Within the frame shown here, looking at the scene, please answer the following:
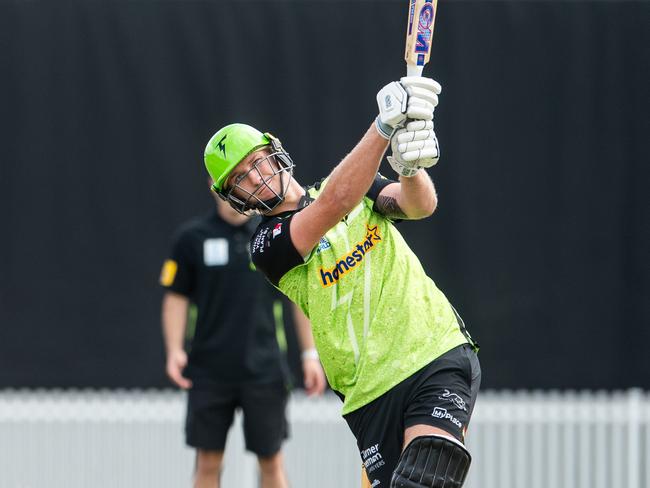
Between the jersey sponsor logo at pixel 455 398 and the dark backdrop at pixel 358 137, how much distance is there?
3.69m

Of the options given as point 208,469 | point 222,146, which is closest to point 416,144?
point 222,146

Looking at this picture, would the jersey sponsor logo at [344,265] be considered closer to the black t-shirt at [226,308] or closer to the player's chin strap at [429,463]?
the player's chin strap at [429,463]

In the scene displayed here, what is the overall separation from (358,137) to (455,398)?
3.91 meters

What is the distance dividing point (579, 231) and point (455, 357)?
12.7 ft

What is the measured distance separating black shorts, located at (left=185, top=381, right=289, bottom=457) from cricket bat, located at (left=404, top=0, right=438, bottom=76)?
2953mm

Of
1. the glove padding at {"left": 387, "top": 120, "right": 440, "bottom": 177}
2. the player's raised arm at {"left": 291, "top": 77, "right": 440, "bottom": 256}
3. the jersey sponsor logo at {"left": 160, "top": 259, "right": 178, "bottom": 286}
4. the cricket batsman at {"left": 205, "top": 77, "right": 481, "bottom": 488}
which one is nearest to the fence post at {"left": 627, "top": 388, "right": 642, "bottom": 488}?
the jersey sponsor logo at {"left": 160, "top": 259, "right": 178, "bottom": 286}

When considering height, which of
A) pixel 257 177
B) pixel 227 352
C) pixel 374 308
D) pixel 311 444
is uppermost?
pixel 257 177

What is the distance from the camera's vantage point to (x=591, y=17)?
7.55 m

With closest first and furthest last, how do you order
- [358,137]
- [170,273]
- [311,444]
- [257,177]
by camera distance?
[257,177]
[170,273]
[311,444]
[358,137]

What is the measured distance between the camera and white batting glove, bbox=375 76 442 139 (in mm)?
3402

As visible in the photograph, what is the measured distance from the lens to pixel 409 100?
134 inches

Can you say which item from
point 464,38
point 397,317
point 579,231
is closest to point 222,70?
point 464,38

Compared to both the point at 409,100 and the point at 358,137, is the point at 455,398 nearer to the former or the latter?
the point at 409,100

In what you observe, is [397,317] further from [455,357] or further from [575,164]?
[575,164]
